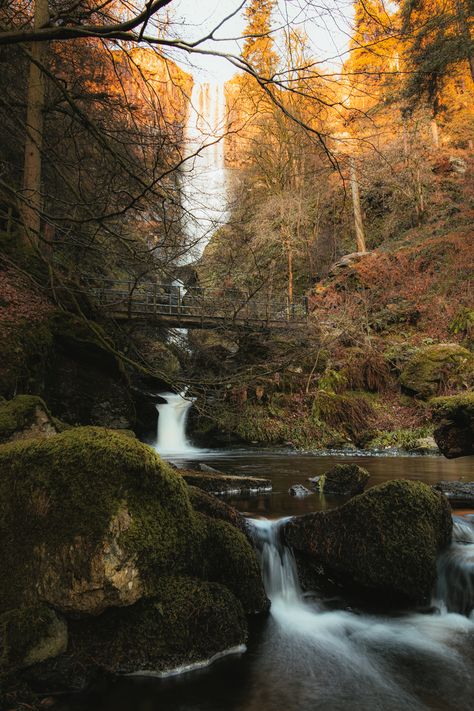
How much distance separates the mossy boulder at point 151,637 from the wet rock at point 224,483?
10.7ft

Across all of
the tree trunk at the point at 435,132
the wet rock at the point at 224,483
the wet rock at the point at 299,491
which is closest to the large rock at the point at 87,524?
the wet rock at the point at 224,483

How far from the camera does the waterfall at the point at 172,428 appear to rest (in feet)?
45.7

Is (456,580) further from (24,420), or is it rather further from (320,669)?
(24,420)

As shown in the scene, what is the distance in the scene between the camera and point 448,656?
3141 millimetres

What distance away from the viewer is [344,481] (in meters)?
6.79

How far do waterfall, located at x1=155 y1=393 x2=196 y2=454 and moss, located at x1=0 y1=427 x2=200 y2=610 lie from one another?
10557 millimetres

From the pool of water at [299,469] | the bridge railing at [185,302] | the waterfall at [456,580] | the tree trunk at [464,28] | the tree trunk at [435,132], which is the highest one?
the tree trunk at [435,132]

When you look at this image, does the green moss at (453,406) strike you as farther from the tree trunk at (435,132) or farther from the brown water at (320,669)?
the tree trunk at (435,132)

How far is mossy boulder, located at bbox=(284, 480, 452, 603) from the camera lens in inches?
145

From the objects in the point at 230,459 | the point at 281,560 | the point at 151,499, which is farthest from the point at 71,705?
the point at 230,459

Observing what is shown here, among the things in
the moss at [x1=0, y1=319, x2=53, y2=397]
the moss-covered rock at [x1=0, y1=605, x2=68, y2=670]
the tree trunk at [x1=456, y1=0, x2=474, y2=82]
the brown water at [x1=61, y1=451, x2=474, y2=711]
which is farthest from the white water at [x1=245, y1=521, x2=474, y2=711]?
the tree trunk at [x1=456, y1=0, x2=474, y2=82]

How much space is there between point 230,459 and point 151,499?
346 inches

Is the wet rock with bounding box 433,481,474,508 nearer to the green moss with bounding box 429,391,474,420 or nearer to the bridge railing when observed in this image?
the green moss with bounding box 429,391,474,420

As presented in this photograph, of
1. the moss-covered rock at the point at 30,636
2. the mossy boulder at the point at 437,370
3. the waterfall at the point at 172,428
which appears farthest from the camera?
the waterfall at the point at 172,428
